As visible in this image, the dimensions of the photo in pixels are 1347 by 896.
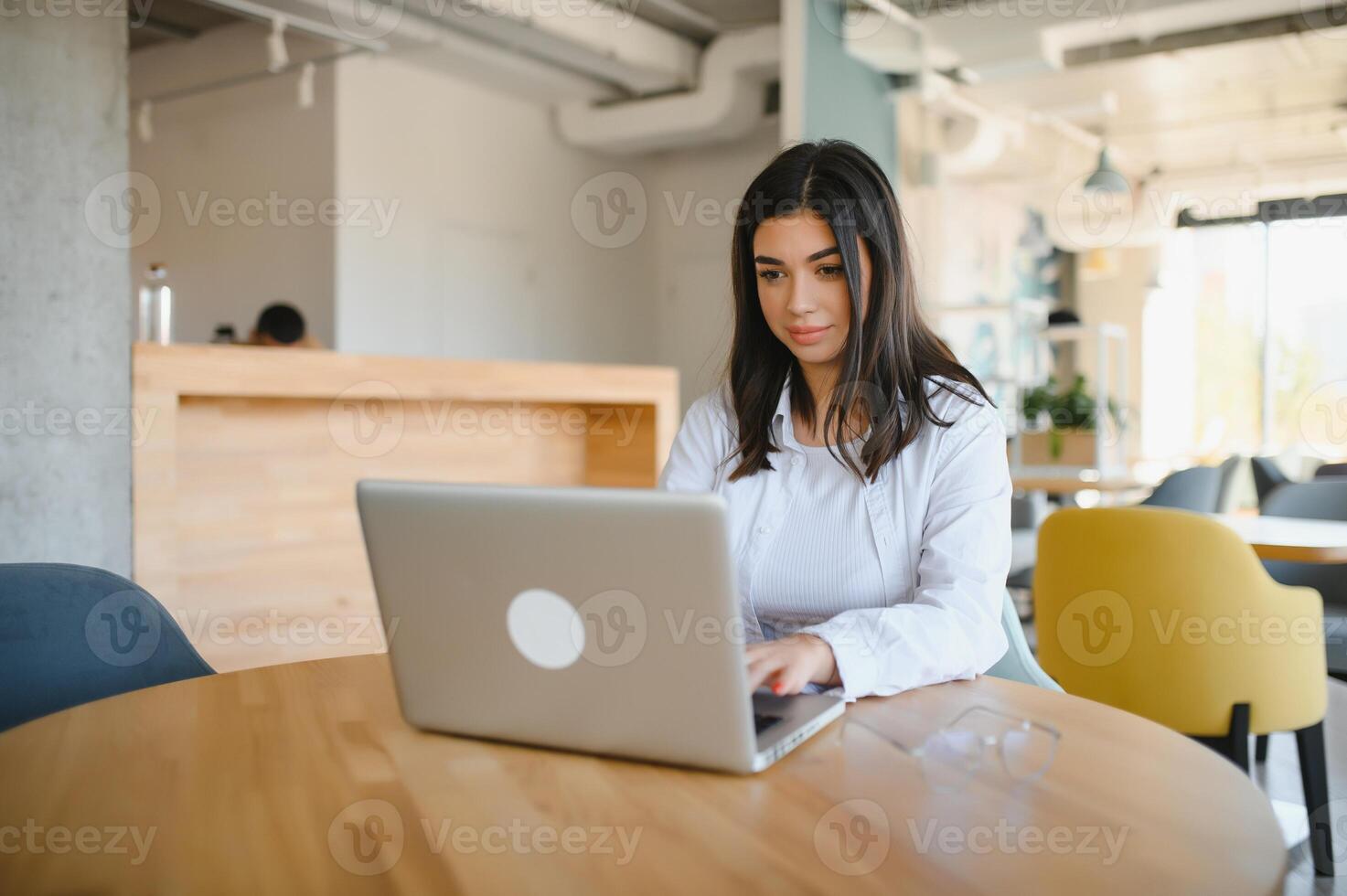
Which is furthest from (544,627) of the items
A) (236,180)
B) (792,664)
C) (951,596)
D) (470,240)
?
(236,180)

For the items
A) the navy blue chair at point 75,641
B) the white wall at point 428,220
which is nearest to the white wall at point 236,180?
the white wall at point 428,220

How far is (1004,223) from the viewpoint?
10.1 m

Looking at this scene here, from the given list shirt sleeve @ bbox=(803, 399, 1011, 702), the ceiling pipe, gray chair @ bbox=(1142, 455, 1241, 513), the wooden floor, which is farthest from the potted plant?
shirt sleeve @ bbox=(803, 399, 1011, 702)

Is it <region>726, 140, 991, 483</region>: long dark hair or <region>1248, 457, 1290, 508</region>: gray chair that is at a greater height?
<region>726, 140, 991, 483</region>: long dark hair

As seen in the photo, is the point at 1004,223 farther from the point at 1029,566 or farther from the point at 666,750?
the point at 666,750

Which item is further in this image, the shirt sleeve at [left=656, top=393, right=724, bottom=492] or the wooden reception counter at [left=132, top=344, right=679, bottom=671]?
the wooden reception counter at [left=132, top=344, right=679, bottom=671]

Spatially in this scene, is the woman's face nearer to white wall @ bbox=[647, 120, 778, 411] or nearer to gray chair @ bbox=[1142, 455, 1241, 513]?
gray chair @ bbox=[1142, 455, 1241, 513]

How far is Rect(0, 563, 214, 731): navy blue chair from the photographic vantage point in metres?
1.45

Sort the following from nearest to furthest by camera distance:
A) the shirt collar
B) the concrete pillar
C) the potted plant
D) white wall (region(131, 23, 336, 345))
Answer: the shirt collar
the concrete pillar
the potted plant
white wall (region(131, 23, 336, 345))

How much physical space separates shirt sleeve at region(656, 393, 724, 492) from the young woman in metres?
0.08

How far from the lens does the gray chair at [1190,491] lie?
391cm

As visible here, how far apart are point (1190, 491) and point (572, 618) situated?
11.7 feet

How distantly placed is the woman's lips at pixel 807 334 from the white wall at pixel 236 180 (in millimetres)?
6139

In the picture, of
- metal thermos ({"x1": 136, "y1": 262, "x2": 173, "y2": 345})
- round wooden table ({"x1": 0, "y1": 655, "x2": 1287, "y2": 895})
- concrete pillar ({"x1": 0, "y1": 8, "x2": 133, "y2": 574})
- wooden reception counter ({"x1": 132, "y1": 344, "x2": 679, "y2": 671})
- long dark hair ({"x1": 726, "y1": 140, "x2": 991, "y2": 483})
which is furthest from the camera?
metal thermos ({"x1": 136, "y1": 262, "x2": 173, "y2": 345})
